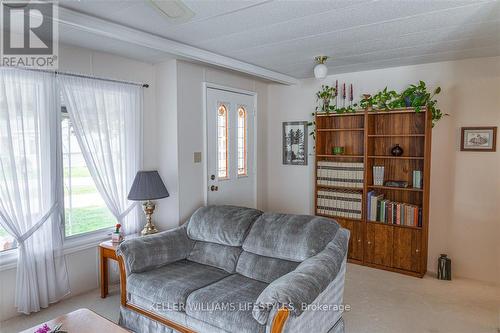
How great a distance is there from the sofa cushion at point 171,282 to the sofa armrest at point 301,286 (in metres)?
0.65

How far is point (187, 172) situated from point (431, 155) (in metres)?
2.76

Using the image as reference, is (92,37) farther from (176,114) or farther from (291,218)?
(291,218)

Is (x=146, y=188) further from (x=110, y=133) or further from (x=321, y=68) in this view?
(x=321, y=68)

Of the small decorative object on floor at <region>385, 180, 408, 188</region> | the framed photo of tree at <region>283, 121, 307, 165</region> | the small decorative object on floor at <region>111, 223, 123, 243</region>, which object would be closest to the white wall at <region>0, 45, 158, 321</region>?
the small decorative object on floor at <region>111, 223, 123, 243</region>

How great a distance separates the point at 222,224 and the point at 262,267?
57 cm

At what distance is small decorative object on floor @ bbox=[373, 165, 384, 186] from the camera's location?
3.99 meters

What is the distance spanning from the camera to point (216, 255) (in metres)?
2.89

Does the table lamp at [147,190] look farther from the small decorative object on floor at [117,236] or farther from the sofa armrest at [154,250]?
the sofa armrest at [154,250]

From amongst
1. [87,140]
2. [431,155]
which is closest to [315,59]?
[431,155]

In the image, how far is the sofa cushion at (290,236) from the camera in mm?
2508

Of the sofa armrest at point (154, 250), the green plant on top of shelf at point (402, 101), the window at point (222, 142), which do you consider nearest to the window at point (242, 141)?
the window at point (222, 142)

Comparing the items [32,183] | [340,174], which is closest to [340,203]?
[340,174]

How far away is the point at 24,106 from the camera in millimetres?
2752

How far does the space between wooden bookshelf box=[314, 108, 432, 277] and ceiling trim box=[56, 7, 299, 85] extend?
132 cm
